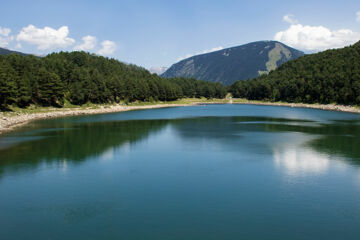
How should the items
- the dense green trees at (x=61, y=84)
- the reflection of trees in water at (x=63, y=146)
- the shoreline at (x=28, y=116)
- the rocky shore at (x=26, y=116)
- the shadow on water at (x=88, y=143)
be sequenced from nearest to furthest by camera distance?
the reflection of trees in water at (x=63, y=146)
the shadow on water at (x=88, y=143)
the shoreline at (x=28, y=116)
the rocky shore at (x=26, y=116)
the dense green trees at (x=61, y=84)

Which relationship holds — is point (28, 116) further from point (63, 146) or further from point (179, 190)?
point (179, 190)

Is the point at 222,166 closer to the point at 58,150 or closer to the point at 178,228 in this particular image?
the point at 178,228

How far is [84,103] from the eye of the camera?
12938 centimetres

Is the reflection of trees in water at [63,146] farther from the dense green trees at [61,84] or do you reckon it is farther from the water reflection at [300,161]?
the dense green trees at [61,84]

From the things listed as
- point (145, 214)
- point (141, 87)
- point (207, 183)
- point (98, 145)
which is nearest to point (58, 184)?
point (145, 214)

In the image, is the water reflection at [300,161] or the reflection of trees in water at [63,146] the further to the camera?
the reflection of trees in water at [63,146]

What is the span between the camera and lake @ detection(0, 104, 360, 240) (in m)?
19.1

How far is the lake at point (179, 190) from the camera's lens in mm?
19125

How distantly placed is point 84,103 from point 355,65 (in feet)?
453

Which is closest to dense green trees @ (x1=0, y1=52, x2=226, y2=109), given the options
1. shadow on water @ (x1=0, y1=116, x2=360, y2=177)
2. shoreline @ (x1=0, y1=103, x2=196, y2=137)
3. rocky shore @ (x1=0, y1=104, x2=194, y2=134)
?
rocky shore @ (x1=0, y1=104, x2=194, y2=134)

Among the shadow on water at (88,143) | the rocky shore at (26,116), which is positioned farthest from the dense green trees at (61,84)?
the shadow on water at (88,143)

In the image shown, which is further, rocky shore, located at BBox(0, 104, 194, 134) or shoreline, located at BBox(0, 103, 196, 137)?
rocky shore, located at BBox(0, 104, 194, 134)

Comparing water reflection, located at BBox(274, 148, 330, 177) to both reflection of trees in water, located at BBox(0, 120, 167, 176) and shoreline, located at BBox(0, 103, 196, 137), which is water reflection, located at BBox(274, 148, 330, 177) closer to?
reflection of trees in water, located at BBox(0, 120, 167, 176)

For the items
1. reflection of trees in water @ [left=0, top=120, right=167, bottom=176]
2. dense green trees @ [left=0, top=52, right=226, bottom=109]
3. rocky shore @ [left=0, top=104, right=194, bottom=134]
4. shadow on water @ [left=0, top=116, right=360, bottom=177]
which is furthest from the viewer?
dense green trees @ [left=0, top=52, right=226, bottom=109]
